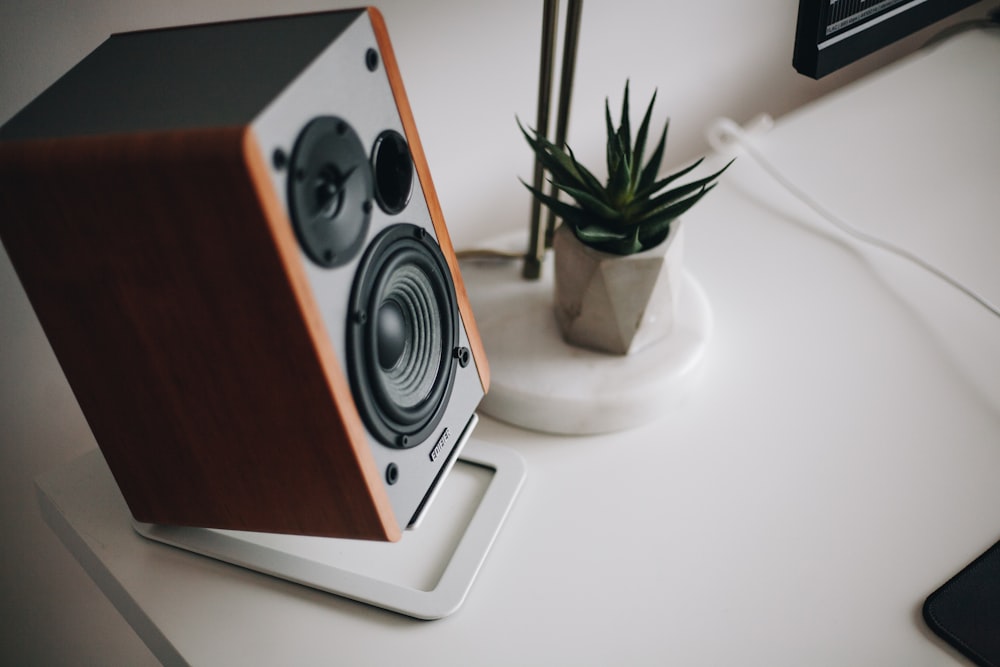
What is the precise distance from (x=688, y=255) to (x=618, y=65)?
0.84 feet

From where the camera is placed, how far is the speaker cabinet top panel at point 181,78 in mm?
370

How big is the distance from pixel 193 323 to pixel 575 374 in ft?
1.11

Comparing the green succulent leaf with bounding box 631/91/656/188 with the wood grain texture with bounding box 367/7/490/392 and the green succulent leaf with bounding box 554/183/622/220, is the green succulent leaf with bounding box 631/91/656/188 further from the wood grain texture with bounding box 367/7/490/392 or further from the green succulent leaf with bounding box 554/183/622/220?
the wood grain texture with bounding box 367/7/490/392

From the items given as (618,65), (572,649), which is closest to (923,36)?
(618,65)

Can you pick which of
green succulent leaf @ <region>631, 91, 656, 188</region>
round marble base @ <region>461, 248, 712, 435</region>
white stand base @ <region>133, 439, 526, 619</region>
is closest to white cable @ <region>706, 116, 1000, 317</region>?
round marble base @ <region>461, 248, 712, 435</region>

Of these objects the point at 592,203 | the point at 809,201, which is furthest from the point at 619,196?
the point at 809,201

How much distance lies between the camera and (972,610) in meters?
0.52

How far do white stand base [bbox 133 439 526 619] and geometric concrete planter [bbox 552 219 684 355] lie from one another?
0.15m

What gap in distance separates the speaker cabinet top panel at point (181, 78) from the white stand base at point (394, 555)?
306 millimetres

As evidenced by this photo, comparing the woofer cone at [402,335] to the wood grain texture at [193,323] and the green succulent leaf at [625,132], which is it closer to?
the wood grain texture at [193,323]

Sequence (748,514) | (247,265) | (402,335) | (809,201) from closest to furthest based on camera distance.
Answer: (247,265) < (402,335) < (748,514) < (809,201)

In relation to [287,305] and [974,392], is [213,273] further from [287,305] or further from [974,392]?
[974,392]

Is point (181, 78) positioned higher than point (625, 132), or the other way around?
point (181, 78)

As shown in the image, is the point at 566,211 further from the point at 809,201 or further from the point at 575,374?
the point at 809,201
